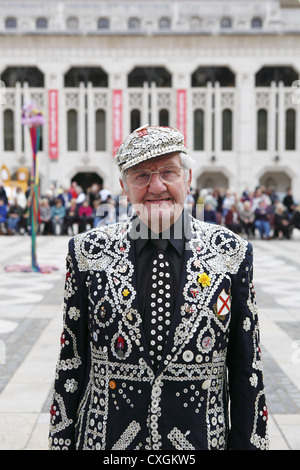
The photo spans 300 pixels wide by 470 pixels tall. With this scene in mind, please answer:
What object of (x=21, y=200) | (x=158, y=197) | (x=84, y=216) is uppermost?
(x=158, y=197)

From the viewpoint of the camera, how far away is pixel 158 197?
2.15 m

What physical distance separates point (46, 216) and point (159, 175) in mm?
18731

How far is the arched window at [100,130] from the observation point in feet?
125

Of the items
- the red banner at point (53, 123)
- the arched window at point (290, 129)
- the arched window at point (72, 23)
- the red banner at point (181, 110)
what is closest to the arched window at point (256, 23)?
the arched window at point (290, 129)

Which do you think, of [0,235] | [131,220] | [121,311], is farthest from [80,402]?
[0,235]

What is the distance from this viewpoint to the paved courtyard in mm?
4398

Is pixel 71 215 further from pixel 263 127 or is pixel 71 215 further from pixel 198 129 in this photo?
pixel 263 127

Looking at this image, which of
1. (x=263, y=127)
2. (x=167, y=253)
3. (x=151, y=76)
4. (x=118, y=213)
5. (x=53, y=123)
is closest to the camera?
(x=167, y=253)

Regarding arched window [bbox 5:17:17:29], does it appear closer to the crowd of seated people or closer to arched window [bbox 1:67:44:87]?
arched window [bbox 1:67:44:87]

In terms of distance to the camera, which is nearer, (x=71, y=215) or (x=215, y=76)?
(x=71, y=215)

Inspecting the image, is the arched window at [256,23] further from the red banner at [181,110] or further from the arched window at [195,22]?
the red banner at [181,110]

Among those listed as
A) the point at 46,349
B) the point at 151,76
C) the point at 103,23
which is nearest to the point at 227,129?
the point at 151,76

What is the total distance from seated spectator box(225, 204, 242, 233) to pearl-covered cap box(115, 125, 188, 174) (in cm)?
1745

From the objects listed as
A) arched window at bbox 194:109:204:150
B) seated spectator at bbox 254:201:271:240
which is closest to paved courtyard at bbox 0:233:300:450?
seated spectator at bbox 254:201:271:240
